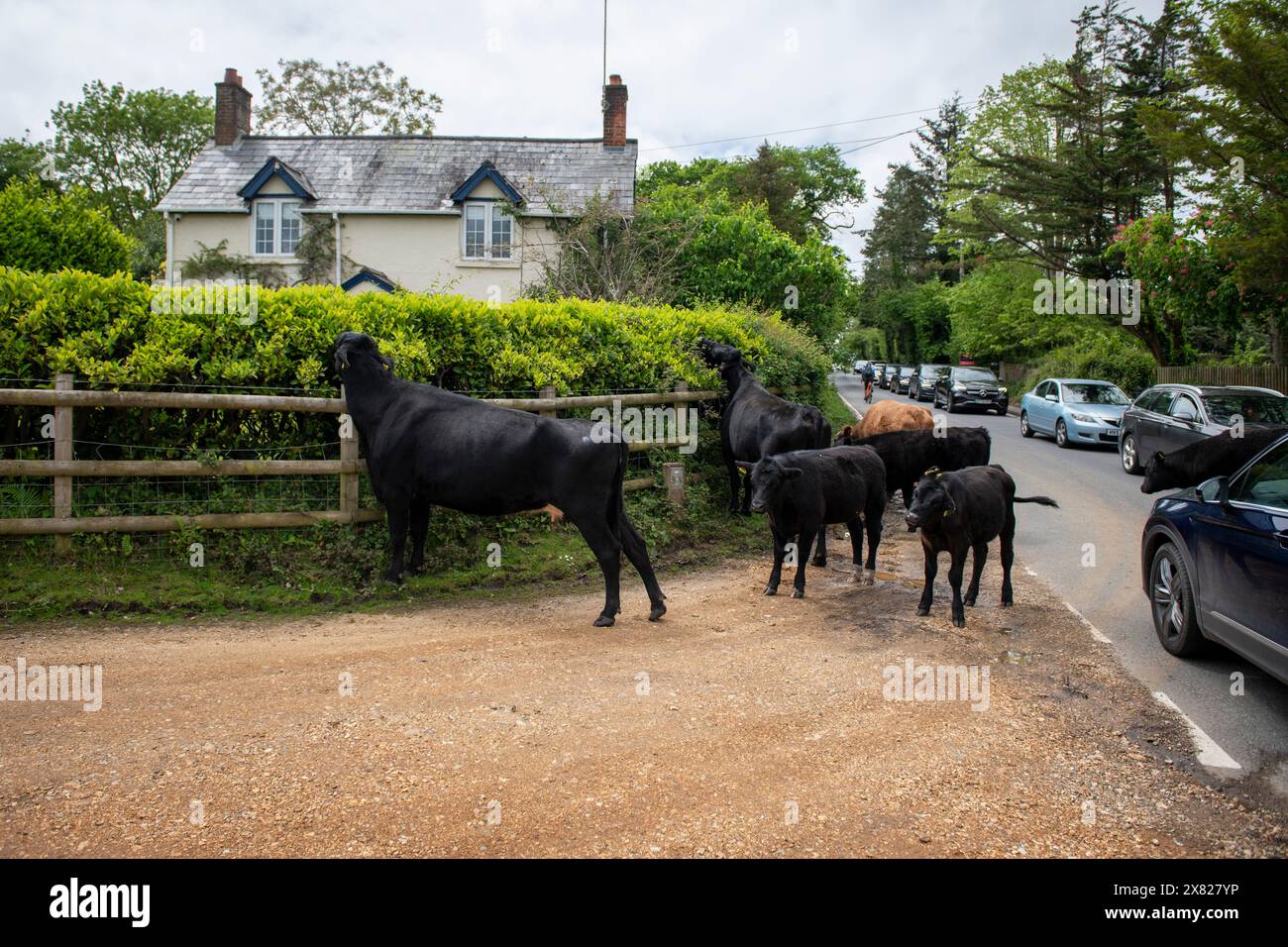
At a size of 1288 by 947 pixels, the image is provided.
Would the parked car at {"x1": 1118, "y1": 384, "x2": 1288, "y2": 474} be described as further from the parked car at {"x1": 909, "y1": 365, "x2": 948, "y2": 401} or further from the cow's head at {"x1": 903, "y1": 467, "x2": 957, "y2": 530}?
the parked car at {"x1": 909, "y1": 365, "x2": 948, "y2": 401}

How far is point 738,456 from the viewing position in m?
11.4

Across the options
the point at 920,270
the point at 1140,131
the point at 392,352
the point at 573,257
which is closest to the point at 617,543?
the point at 392,352

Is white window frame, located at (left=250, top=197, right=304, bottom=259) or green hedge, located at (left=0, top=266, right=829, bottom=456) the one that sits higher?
white window frame, located at (left=250, top=197, right=304, bottom=259)

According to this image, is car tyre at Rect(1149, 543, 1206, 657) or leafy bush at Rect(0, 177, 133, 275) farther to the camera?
leafy bush at Rect(0, 177, 133, 275)

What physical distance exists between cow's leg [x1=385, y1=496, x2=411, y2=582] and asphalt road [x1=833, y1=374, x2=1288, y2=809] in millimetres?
5780

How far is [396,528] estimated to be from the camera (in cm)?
779

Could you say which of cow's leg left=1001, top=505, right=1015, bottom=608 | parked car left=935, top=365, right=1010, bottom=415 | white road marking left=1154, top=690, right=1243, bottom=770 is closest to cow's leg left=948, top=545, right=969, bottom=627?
cow's leg left=1001, top=505, right=1015, bottom=608

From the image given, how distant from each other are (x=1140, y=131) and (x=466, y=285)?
24875 mm

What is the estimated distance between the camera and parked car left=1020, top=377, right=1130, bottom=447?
843 inches

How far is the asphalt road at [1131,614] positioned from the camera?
4.88 meters

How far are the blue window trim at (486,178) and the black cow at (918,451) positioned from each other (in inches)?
740

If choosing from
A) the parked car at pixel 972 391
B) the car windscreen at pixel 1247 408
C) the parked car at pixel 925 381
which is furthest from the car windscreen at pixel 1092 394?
the parked car at pixel 925 381

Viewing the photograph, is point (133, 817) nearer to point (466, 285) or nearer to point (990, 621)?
point (990, 621)

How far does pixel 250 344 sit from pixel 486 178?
20.4 metres
